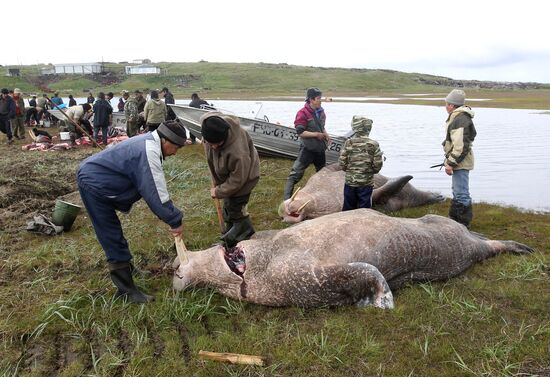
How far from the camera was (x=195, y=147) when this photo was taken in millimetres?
15555

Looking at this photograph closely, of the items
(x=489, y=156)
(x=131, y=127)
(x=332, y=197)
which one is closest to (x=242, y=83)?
(x=131, y=127)

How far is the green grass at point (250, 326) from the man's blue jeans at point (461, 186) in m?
1.19

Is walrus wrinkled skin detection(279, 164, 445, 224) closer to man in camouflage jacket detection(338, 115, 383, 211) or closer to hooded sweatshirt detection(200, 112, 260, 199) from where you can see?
man in camouflage jacket detection(338, 115, 383, 211)

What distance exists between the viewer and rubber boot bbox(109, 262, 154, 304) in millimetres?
4863

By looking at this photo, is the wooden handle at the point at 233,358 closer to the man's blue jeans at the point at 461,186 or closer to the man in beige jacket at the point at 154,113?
the man's blue jeans at the point at 461,186

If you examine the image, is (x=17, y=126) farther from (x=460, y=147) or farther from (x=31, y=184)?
(x=460, y=147)

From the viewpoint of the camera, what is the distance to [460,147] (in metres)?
6.69

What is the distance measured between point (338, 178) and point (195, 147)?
829cm

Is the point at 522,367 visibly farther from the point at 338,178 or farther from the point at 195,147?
the point at 195,147

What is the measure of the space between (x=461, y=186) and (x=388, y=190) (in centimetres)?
146

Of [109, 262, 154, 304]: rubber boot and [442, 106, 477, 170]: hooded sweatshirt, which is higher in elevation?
[442, 106, 477, 170]: hooded sweatshirt

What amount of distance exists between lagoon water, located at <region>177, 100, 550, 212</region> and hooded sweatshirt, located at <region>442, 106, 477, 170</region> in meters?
3.24

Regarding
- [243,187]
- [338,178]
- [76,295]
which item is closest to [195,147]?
[338,178]

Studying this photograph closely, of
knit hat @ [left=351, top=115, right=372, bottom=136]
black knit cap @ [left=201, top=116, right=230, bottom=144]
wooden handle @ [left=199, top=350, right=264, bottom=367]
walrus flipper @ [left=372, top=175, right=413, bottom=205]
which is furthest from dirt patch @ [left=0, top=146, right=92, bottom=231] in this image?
walrus flipper @ [left=372, top=175, right=413, bottom=205]
